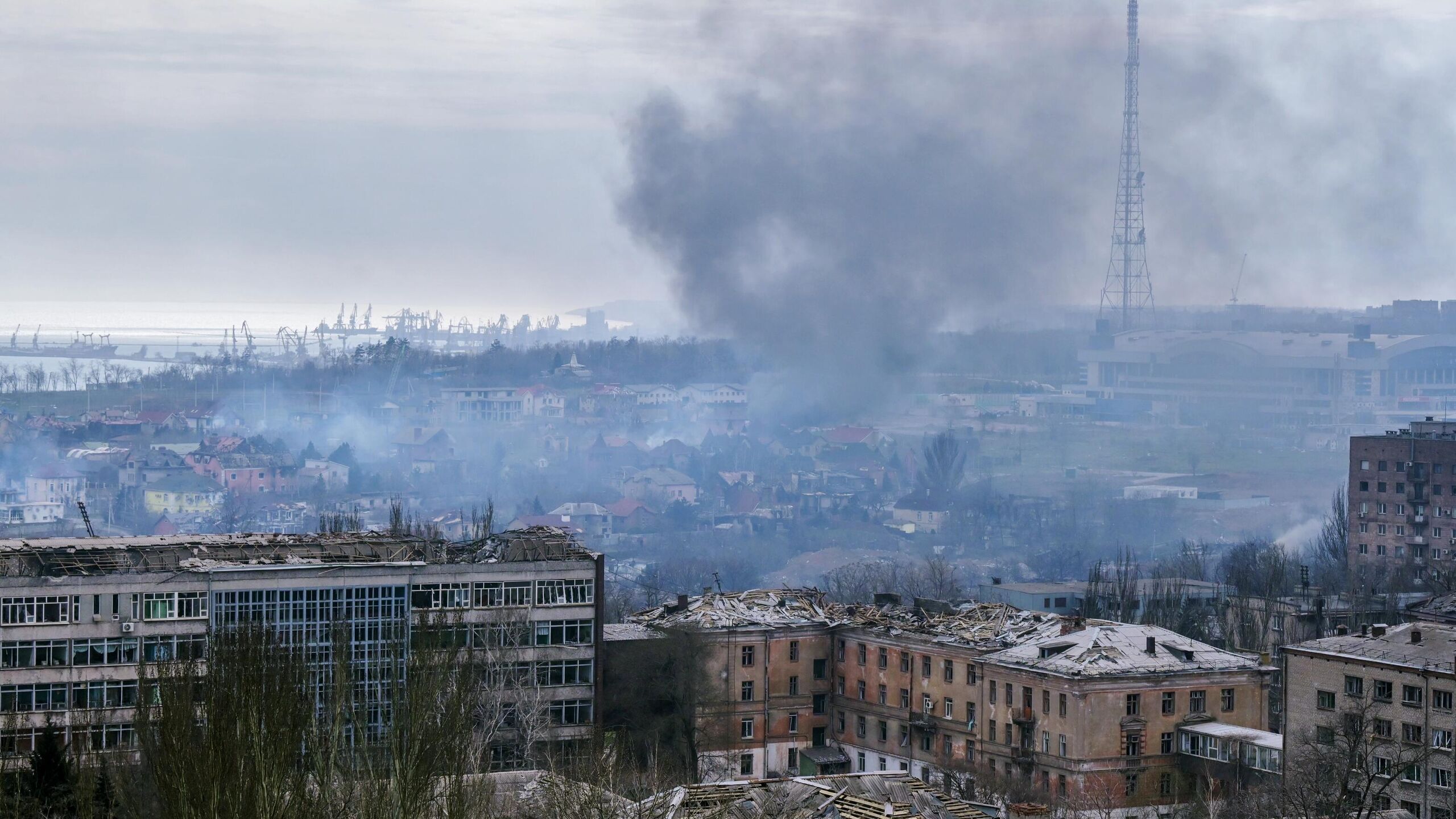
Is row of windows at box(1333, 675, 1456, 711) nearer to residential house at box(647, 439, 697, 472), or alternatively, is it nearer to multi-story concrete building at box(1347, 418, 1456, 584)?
multi-story concrete building at box(1347, 418, 1456, 584)

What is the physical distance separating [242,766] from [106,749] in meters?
5.89

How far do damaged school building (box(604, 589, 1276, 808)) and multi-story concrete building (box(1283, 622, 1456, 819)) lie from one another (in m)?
1.51

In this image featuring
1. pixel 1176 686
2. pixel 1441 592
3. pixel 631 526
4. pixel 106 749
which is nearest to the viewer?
pixel 106 749

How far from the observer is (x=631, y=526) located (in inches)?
2943

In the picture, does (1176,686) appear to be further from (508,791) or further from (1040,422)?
(1040,422)

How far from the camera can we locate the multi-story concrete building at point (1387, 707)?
19656 mm

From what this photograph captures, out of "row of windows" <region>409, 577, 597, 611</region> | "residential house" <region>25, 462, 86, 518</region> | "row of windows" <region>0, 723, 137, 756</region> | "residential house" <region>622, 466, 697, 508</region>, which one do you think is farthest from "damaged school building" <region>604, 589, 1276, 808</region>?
"residential house" <region>25, 462, 86, 518</region>

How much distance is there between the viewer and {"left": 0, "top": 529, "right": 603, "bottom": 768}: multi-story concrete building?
20.2 metres

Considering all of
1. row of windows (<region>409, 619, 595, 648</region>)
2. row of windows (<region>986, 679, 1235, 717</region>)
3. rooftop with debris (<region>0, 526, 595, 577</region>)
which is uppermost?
rooftop with debris (<region>0, 526, 595, 577</region>)

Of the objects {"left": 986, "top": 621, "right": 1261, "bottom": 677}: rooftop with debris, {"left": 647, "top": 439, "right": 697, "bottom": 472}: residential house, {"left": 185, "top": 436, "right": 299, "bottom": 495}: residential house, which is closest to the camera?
{"left": 986, "top": 621, "right": 1261, "bottom": 677}: rooftop with debris

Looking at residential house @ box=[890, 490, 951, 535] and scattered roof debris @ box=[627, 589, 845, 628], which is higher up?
scattered roof debris @ box=[627, 589, 845, 628]

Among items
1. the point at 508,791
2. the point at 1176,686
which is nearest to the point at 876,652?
the point at 1176,686

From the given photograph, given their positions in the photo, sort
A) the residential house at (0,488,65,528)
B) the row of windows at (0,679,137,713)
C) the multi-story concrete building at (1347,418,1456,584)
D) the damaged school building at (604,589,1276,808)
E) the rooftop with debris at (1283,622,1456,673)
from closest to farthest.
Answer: the row of windows at (0,679,137,713)
the rooftop with debris at (1283,622,1456,673)
the damaged school building at (604,589,1276,808)
the multi-story concrete building at (1347,418,1456,584)
the residential house at (0,488,65,528)

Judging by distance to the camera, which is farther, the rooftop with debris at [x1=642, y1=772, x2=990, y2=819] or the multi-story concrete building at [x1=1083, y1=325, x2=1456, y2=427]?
the multi-story concrete building at [x1=1083, y1=325, x2=1456, y2=427]
